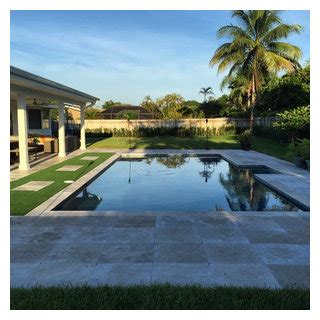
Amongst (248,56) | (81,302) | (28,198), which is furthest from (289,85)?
(81,302)

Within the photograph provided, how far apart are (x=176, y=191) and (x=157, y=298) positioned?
7.25 m

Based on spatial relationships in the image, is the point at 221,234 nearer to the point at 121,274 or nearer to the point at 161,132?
the point at 121,274

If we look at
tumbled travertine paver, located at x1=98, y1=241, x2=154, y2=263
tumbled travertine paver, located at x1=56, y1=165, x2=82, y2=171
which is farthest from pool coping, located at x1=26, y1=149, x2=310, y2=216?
tumbled travertine paver, located at x1=98, y1=241, x2=154, y2=263

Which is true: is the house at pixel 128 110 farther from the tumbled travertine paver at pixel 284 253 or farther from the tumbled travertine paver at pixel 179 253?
the tumbled travertine paver at pixel 284 253

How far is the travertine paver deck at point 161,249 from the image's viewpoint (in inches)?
167

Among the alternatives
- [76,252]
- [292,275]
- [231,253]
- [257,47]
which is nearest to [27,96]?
[76,252]

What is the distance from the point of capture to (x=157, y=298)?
3512mm

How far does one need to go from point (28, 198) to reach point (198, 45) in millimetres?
7623

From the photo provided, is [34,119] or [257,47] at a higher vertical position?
[257,47]

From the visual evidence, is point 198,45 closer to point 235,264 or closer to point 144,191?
point 144,191

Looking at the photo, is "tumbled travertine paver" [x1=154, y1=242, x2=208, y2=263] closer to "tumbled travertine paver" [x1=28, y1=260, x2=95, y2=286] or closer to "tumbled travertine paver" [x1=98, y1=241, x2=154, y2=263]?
"tumbled travertine paver" [x1=98, y1=241, x2=154, y2=263]

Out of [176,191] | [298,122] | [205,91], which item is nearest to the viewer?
[176,191]

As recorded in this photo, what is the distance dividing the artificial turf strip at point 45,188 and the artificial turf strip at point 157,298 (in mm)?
3874

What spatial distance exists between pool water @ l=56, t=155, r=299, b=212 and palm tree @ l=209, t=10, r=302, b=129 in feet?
37.9
